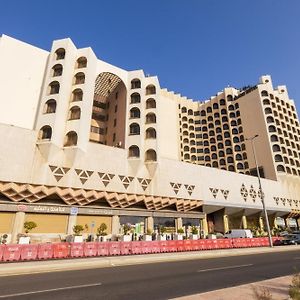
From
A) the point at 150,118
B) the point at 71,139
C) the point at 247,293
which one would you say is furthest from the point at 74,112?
the point at 247,293

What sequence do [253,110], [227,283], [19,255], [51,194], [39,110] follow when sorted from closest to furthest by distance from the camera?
1. [227,283]
2. [19,255]
3. [51,194]
4. [39,110]
5. [253,110]

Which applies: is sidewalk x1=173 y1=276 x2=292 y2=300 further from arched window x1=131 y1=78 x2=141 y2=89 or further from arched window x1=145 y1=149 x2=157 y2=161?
arched window x1=131 y1=78 x2=141 y2=89

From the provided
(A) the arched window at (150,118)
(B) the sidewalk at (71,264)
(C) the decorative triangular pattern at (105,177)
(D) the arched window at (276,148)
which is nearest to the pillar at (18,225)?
(C) the decorative triangular pattern at (105,177)

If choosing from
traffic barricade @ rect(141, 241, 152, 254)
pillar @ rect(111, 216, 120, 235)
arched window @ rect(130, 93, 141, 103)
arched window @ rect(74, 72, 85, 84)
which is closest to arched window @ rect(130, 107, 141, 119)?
arched window @ rect(130, 93, 141, 103)

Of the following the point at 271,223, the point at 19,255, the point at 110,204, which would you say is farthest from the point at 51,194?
the point at 271,223

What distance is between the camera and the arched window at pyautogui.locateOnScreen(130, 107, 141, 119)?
1668 inches

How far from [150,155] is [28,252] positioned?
25.9m

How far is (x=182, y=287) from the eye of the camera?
28.7 ft

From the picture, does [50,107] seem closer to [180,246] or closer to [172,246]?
[172,246]

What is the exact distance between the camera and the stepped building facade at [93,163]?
30016mm

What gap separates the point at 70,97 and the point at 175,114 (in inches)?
1959

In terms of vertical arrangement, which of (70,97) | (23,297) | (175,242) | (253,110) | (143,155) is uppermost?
(253,110)

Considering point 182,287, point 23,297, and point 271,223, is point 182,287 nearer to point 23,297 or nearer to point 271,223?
point 23,297

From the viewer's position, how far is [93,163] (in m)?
34.5
